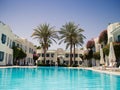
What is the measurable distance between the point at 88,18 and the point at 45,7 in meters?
5.58

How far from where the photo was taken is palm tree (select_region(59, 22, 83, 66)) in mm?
44812

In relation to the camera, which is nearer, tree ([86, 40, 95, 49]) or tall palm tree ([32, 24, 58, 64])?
tall palm tree ([32, 24, 58, 64])

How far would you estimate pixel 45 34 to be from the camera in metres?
46.6

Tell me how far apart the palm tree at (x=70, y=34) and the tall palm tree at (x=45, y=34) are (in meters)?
2.47

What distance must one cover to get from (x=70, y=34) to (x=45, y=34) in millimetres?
6234

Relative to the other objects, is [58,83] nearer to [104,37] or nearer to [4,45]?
[4,45]

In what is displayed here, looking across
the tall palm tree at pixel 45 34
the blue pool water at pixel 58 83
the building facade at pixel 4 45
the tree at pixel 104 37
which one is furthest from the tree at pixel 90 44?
the blue pool water at pixel 58 83

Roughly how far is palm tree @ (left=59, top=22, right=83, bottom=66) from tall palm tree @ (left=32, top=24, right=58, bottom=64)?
8.11ft

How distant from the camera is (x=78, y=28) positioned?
45875 mm

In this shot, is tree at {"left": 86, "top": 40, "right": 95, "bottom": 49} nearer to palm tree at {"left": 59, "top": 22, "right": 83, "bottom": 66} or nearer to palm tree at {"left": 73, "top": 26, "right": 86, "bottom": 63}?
palm tree at {"left": 59, "top": 22, "right": 83, "bottom": 66}

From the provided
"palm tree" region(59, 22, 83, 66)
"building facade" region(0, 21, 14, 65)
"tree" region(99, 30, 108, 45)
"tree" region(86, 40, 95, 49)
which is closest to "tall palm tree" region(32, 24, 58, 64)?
"palm tree" region(59, 22, 83, 66)

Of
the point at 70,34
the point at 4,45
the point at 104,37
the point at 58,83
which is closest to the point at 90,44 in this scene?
the point at 70,34

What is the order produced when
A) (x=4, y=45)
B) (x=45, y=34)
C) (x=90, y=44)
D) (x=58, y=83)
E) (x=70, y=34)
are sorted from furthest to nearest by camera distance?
(x=90, y=44) < (x=45, y=34) < (x=70, y=34) < (x=4, y=45) < (x=58, y=83)

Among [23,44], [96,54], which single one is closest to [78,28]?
[96,54]
